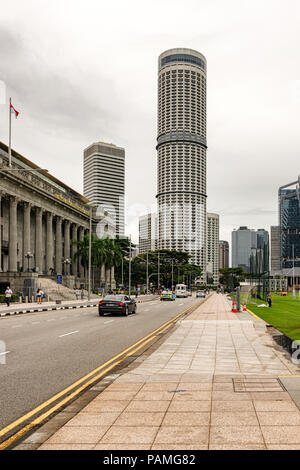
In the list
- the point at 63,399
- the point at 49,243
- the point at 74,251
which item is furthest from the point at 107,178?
the point at 63,399

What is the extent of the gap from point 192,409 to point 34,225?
70.1 metres

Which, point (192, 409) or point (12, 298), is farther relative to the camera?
point (12, 298)

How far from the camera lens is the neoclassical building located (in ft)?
200

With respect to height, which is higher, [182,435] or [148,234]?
[148,234]

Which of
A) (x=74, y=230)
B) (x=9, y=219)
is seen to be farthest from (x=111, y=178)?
(x=9, y=219)

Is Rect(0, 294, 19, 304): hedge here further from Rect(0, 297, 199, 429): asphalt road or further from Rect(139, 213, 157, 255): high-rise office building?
Rect(139, 213, 157, 255): high-rise office building

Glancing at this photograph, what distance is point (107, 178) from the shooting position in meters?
158

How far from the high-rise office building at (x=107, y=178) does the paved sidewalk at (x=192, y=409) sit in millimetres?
123870

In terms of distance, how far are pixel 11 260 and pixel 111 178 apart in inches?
3933

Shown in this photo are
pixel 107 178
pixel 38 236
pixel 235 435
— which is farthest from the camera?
pixel 107 178

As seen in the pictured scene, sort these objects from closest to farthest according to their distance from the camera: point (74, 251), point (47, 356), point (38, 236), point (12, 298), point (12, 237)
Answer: point (47, 356)
point (12, 298)
point (12, 237)
point (38, 236)
point (74, 251)

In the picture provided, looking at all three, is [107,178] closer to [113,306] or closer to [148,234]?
[148,234]

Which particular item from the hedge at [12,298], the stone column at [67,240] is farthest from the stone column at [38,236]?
the hedge at [12,298]

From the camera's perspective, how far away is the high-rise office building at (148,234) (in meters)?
167
